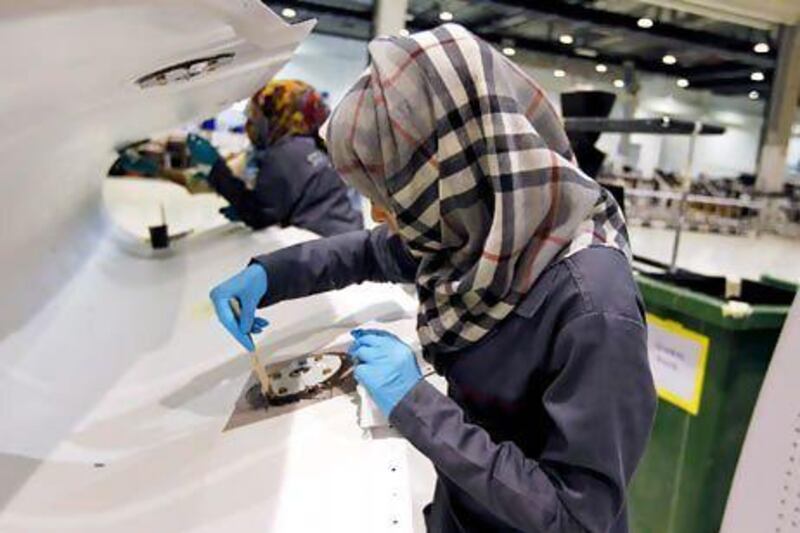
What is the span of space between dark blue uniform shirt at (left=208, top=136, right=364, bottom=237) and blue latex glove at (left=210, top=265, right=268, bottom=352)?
116cm

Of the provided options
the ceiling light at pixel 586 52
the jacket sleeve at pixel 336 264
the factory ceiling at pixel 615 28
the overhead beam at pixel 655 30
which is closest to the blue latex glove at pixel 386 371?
the jacket sleeve at pixel 336 264

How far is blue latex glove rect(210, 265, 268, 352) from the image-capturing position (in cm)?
121

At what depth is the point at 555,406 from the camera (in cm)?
70

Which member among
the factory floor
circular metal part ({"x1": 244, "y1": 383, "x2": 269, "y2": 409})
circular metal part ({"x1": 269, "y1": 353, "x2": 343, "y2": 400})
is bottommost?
the factory floor

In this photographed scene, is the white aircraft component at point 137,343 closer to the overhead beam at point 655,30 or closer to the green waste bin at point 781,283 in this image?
the green waste bin at point 781,283

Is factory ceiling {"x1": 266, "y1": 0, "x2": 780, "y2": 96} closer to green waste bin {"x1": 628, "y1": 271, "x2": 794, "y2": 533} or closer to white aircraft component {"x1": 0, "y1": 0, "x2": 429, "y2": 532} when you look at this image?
white aircraft component {"x1": 0, "y1": 0, "x2": 429, "y2": 532}

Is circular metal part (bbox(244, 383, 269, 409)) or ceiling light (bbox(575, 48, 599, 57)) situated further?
ceiling light (bbox(575, 48, 599, 57))

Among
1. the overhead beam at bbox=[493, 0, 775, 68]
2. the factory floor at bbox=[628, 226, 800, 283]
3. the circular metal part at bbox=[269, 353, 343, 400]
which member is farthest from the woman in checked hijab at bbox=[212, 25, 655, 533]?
the overhead beam at bbox=[493, 0, 775, 68]

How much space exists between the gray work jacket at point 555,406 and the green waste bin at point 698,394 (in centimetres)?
101

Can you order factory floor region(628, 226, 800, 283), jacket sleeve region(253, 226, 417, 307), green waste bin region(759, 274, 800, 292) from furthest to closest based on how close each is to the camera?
factory floor region(628, 226, 800, 283) → green waste bin region(759, 274, 800, 292) → jacket sleeve region(253, 226, 417, 307)

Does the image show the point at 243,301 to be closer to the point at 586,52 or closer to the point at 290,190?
the point at 290,190

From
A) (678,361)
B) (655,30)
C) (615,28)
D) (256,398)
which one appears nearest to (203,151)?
(256,398)

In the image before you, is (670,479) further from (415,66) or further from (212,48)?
(212,48)

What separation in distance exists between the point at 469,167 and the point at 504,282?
0.49ft
